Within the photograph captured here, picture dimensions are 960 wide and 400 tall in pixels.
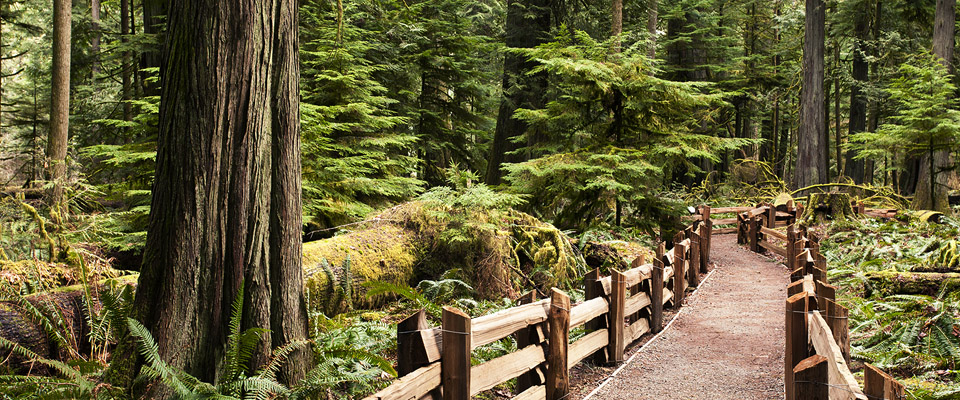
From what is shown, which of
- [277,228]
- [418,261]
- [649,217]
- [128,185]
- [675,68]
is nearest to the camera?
[277,228]

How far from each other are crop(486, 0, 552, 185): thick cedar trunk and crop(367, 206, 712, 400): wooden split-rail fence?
745 centimetres

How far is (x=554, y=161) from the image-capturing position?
11.5m

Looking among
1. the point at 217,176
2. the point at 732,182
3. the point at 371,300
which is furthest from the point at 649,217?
the point at 732,182

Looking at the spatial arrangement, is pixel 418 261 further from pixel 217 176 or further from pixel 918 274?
pixel 918 274

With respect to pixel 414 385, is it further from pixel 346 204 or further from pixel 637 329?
pixel 346 204

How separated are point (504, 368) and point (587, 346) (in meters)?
1.70

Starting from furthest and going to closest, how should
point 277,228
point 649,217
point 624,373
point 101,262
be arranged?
point 649,217
point 101,262
point 624,373
point 277,228

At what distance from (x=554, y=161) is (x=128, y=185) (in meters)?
7.45

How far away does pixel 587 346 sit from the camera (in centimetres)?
597

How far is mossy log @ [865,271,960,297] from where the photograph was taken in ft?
23.7

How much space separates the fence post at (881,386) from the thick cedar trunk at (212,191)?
3.44 meters

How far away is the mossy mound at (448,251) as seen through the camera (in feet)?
24.0

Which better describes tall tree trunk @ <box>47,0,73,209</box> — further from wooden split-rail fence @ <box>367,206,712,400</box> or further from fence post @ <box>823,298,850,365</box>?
fence post @ <box>823,298,850,365</box>

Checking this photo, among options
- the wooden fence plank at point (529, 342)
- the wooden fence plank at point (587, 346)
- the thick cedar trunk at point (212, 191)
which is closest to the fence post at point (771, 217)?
the wooden fence plank at point (587, 346)
